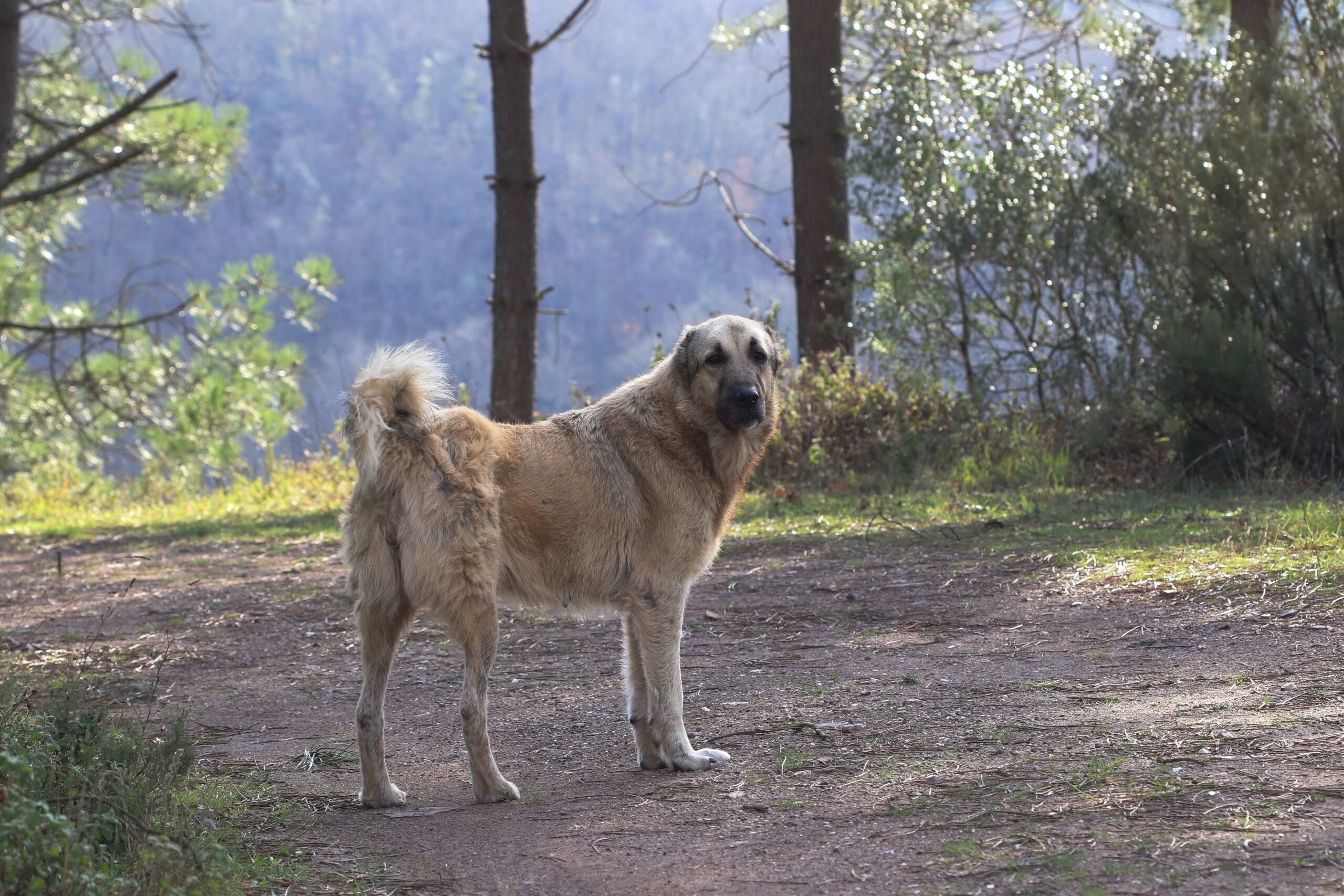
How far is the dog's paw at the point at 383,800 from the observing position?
368cm

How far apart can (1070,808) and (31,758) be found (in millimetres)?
2775

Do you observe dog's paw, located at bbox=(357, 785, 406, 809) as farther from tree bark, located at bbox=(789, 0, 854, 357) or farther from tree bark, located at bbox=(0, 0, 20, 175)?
tree bark, located at bbox=(789, 0, 854, 357)

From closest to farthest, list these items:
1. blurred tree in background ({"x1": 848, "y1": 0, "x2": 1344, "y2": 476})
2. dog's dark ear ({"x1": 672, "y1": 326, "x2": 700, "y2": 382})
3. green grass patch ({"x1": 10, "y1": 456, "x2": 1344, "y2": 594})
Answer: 1. dog's dark ear ({"x1": 672, "y1": 326, "x2": 700, "y2": 382})
2. green grass patch ({"x1": 10, "y1": 456, "x2": 1344, "y2": 594})
3. blurred tree in background ({"x1": 848, "y1": 0, "x2": 1344, "y2": 476})

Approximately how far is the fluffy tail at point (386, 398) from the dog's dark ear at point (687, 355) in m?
1.15

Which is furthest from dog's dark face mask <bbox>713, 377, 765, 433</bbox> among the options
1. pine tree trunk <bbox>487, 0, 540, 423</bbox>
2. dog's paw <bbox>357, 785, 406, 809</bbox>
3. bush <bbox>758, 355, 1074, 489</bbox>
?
pine tree trunk <bbox>487, 0, 540, 423</bbox>

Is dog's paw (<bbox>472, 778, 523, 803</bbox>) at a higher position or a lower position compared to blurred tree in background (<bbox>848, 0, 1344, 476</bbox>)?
lower

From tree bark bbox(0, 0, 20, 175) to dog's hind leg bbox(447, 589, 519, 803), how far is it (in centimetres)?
677

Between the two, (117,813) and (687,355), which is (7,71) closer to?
(687,355)

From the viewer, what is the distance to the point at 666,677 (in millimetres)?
4090

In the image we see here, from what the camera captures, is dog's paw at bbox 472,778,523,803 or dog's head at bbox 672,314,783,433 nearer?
dog's paw at bbox 472,778,523,803

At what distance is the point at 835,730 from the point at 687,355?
163cm

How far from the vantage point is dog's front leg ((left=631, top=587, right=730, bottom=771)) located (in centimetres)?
396

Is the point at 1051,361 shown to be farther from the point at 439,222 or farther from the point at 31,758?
the point at 439,222

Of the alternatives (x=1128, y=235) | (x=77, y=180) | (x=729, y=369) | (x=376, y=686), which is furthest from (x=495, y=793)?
(x=1128, y=235)
